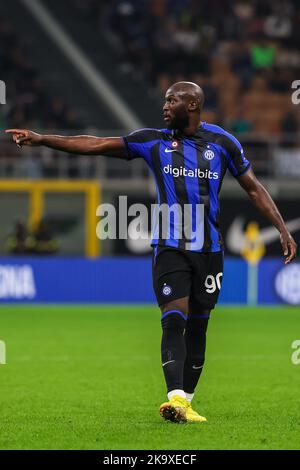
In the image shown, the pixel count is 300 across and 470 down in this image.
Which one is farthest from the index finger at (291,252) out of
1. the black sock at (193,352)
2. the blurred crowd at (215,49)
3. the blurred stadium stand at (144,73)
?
the blurred crowd at (215,49)

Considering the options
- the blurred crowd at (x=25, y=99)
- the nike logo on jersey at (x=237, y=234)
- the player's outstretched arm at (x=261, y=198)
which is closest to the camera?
the player's outstretched arm at (x=261, y=198)

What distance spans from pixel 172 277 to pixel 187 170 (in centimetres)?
74

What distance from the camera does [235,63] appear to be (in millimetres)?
29906

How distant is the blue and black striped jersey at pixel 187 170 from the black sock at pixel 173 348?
499 millimetres

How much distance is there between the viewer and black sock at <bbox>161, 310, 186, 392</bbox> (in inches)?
301

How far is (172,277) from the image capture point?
7750 millimetres

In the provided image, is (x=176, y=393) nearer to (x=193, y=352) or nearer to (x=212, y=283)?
(x=193, y=352)

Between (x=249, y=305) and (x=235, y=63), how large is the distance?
8.85 meters

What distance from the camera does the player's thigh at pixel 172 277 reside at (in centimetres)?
773

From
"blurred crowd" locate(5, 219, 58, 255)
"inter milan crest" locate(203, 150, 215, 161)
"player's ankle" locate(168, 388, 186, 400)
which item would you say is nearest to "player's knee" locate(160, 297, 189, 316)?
"player's ankle" locate(168, 388, 186, 400)

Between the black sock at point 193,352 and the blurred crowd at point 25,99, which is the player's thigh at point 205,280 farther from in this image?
the blurred crowd at point 25,99

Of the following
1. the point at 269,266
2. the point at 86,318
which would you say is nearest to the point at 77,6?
the point at 269,266

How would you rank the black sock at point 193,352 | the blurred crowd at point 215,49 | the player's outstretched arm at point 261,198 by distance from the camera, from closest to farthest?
the player's outstretched arm at point 261,198 → the black sock at point 193,352 → the blurred crowd at point 215,49

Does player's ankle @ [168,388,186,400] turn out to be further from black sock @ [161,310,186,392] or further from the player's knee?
the player's knee
